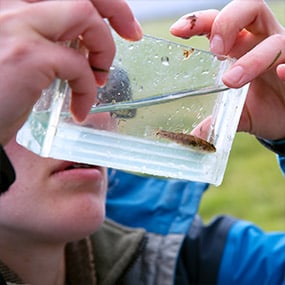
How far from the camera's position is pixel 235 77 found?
Answer: 123cm

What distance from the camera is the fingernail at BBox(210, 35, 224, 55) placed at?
52.4 inches

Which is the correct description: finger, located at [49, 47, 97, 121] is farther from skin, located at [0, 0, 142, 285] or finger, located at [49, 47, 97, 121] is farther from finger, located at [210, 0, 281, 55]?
finger, located at [210, 0, 281, 55]

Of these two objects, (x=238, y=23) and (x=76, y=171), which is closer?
(x=238, y=23)

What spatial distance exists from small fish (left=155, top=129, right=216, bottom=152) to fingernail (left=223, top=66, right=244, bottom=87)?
4.2 inches

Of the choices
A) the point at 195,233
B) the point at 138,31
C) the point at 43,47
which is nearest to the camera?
the point at 43,47

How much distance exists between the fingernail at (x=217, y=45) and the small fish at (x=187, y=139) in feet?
0.61

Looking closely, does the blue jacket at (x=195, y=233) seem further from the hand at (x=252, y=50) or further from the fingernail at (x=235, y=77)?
the fingernail at (x=235, y=77)

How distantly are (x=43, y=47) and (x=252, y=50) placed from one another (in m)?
0.53

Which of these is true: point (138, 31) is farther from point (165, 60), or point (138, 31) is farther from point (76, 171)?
point (76, 171)

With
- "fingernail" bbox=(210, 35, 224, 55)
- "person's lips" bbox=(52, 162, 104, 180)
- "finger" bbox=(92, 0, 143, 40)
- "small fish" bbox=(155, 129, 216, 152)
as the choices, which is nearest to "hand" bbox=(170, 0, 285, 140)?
"fingernail" bbox=(210, 35, 224, 55)

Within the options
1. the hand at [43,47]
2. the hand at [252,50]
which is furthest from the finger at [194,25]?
the hand at [43,47]

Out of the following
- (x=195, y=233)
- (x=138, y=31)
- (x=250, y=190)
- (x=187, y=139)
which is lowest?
(x=250, y=190)

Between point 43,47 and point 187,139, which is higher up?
point 43,47

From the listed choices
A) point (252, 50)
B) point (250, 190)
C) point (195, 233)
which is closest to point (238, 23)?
point (252, 50)
